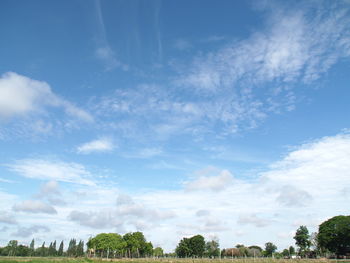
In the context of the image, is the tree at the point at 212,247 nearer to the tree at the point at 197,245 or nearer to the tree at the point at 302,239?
the tree at the point at 197,245

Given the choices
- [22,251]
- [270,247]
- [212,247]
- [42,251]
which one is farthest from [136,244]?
[270,247]

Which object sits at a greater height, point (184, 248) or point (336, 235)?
point (336, 235)

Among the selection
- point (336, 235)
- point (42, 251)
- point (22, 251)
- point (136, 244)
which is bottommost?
point (42, 251)

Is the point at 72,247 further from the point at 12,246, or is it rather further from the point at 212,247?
the point at 212,247

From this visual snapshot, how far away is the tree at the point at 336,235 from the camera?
5788 centimetres

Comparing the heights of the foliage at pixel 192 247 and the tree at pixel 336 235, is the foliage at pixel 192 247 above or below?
below

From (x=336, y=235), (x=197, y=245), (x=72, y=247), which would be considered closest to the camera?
(x=336, y=235)

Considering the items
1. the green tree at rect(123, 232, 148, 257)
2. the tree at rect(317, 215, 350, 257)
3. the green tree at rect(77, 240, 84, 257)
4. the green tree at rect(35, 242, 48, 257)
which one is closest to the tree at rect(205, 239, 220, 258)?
the green tree at rect(123, 232, 148, 257)

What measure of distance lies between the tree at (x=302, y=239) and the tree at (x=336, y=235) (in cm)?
863

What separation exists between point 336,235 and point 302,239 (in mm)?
15166

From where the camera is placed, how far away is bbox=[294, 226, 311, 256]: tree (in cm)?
7419

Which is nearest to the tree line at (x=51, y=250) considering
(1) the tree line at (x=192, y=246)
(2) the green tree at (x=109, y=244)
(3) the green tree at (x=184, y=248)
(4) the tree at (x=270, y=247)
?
(1) the tree line at (x=192, y=246)

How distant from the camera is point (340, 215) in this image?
211 feet

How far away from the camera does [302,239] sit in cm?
7431
